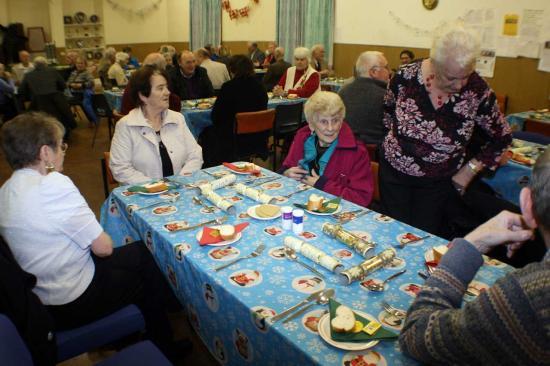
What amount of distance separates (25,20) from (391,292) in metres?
12.9

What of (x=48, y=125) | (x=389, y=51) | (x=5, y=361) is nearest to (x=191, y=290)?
(x=5, y=361)

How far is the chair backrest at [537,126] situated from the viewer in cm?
406

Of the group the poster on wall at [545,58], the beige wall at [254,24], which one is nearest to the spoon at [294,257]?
the poster on wall at [545,58]

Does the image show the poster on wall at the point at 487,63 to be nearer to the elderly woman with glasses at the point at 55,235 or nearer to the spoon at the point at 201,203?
the spoon at the point at 201,203

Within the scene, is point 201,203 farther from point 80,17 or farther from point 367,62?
point 80,17

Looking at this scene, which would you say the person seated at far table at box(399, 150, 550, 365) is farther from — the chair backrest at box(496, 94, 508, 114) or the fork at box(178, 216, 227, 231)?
the chair backrest at box(496, 94, 508, 114)

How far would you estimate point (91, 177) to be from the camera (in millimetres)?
5039

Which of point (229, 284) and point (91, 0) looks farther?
point (91, 0)

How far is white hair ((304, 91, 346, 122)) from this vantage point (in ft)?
7.84

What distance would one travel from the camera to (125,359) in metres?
1.46

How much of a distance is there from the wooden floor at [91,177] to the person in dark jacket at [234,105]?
129 cm

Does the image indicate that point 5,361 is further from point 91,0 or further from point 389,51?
point 91,0

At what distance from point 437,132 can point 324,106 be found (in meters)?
0.60

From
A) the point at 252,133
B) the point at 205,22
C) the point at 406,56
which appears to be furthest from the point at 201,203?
the point at 205,22
